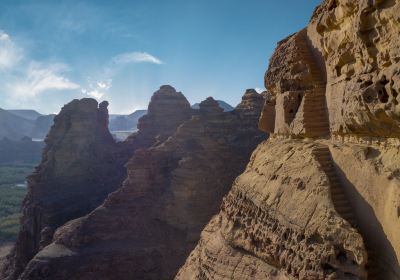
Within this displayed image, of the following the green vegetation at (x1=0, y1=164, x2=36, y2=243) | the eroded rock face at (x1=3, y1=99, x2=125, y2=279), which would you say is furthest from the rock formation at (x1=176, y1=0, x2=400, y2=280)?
the green vegetation at (x1=0, y1=164, x2=36, y2=243)

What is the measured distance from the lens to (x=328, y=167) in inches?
374

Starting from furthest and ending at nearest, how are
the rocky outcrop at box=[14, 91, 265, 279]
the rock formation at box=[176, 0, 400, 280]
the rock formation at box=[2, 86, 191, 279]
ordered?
the rock formation at box=[2, 86, 191, 279]
the rocky outcrop at box=[14, 91, 265, 279]
the rock formation at box=[176, 0, 400, 280]

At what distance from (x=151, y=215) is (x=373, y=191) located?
89.5 feet

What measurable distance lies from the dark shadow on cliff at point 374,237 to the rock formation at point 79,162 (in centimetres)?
3617

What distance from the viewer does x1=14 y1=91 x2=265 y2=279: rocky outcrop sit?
30750 millimetres

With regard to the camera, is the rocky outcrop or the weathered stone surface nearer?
the weathered stone surface

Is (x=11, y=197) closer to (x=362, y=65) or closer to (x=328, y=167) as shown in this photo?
(x=328, y=167)

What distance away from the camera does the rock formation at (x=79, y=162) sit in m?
42.4

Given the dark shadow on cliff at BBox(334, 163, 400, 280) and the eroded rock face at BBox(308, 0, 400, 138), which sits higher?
the eroded rock face at BBox(308, 0, 400, 138)

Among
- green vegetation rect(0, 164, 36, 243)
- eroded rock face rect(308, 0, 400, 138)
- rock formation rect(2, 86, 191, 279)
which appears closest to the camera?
eroded rock face rect(308, 0, 400, 138)

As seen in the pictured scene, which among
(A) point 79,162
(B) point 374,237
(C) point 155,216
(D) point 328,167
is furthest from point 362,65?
(A) point 79,162

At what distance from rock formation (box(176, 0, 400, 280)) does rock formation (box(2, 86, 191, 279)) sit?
32.9 meters

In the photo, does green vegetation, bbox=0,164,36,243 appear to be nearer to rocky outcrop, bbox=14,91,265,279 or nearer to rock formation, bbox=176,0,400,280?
rocky outcrop, bbox=14,91,265,279

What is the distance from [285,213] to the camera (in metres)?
9.55
